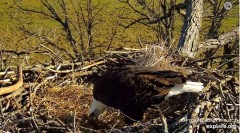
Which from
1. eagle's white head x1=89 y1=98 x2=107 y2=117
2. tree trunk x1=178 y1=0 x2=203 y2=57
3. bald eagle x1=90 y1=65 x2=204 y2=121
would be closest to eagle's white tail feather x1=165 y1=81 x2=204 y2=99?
bald eagle x1=90 y1=65 x2=204 y2=121

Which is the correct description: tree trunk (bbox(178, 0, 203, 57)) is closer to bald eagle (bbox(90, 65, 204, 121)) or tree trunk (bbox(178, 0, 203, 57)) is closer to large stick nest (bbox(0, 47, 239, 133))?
large stick nest (bbox(0, 47, 239, 133))

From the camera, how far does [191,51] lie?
4.23m

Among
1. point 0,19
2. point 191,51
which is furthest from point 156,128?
point 0,19

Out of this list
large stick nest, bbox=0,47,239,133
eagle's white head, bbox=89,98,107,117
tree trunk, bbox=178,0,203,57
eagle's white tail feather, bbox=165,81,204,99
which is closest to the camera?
large stick nest, bbox=0,47,239,133

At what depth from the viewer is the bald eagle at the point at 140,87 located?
267 cm

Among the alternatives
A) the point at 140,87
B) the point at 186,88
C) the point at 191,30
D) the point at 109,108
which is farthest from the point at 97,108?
the point at 191,30

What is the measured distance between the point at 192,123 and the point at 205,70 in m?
0.83

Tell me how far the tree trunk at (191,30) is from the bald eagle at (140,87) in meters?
1.46

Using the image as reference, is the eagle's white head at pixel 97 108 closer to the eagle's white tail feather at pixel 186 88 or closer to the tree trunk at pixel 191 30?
the eagle's white tail feather at pixel 186 88

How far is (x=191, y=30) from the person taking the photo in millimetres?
4324

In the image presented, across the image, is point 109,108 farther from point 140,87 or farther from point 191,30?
point 191,30

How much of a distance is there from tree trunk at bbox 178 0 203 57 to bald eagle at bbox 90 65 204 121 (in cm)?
146

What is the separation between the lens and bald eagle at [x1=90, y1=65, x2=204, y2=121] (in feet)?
8.75

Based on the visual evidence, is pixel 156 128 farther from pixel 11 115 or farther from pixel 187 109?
pixel 11 115
